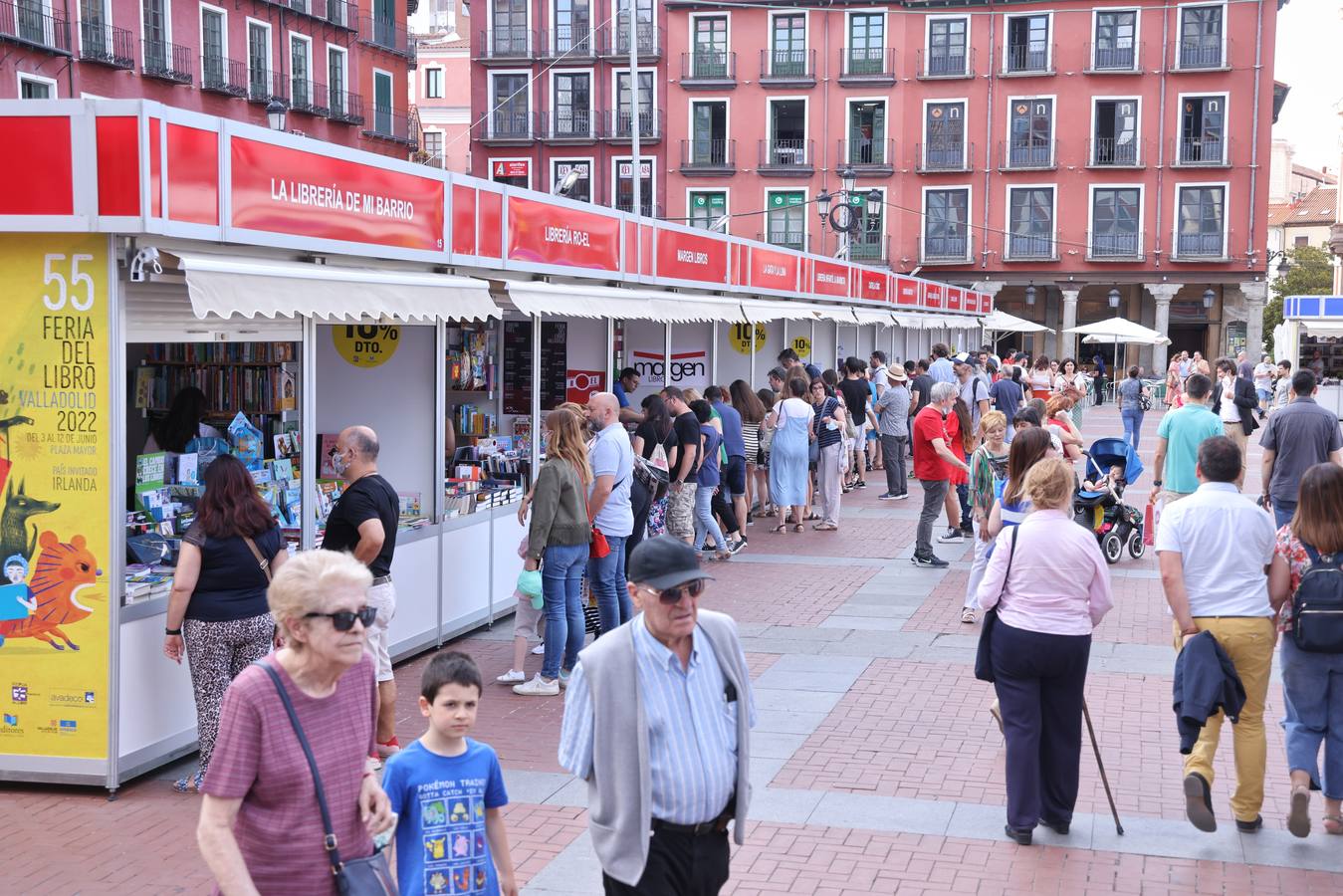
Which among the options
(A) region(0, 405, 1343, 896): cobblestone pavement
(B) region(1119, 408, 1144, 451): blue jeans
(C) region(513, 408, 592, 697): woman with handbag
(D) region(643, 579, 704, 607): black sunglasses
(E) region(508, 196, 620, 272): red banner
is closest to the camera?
(D) region(643, 579, 704, 607): black sunglasses

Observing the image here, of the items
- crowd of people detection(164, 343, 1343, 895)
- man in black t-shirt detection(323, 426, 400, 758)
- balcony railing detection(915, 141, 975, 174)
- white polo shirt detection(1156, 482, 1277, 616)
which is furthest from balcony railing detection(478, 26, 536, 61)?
white polo shirt detection(1156, 482, 1277, 616)

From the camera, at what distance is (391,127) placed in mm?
51781

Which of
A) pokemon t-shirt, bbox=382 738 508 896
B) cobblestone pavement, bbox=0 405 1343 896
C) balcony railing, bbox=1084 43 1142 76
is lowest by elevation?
cobblestone pavement, bbox=0 405 1343 896

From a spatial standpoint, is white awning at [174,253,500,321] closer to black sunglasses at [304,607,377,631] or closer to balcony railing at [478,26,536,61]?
black sunglasses at [304,607,377,631]

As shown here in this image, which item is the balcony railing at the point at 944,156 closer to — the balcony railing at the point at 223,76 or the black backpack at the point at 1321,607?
the balcony railing at the point at 223,76

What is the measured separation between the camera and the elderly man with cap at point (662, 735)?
3.82 m

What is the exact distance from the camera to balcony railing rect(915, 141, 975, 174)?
54969mm

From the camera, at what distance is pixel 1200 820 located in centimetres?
603

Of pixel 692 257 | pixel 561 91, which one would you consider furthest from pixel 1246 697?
pixel 561 91

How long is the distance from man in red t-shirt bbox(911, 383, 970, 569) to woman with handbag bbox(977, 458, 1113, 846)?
6224mm

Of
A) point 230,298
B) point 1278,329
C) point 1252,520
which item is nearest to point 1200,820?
point 1252,520

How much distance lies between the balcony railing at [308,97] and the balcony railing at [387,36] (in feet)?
12.0

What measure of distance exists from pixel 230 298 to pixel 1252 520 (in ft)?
15.7

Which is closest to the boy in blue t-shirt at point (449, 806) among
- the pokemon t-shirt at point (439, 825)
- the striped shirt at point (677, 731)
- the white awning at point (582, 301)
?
the pokemon t-shirt at point (439, 825)
